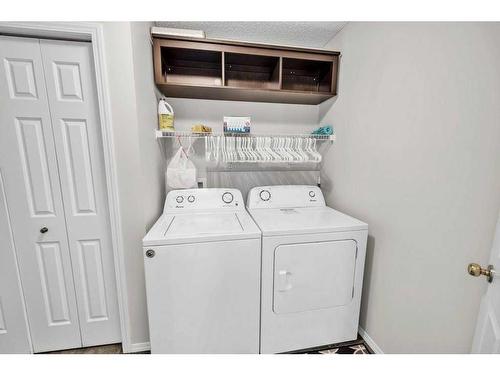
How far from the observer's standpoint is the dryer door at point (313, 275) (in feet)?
4.63

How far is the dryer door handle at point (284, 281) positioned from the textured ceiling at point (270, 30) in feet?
6.28

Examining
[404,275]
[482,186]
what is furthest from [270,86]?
[404,275]

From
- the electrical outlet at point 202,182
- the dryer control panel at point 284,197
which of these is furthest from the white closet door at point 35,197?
the dryer control panel at point 284,197

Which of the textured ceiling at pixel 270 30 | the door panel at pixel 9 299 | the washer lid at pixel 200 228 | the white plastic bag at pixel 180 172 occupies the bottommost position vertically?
the door panel at pixel 9 299

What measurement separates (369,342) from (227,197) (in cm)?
158

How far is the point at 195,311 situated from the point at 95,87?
5.08 ft

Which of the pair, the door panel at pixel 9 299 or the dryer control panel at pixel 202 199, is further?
the dryer control panel at pixel 202 199

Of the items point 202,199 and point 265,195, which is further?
point 265,195

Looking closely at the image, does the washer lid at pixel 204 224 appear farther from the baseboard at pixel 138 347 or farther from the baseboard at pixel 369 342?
the baseboard at pixel 369 342

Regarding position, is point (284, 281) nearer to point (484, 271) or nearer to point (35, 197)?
point (484, 271)

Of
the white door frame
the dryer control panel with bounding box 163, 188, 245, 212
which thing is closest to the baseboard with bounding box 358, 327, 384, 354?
the dryer control panel with bounding box 163, 188, 245, 212

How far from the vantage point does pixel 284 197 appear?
2.01 meters

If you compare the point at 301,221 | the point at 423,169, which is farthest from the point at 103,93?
the point at 423,169

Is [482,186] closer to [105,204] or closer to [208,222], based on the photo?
[208,222]
